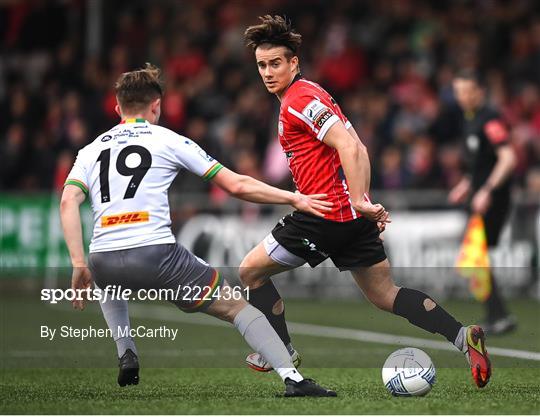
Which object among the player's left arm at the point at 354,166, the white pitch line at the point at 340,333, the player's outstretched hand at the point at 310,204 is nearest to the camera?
the player's outstretched hand at the point at 310,204

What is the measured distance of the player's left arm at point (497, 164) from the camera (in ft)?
37.9

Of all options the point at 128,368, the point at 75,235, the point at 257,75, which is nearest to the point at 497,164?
the point at 128,368

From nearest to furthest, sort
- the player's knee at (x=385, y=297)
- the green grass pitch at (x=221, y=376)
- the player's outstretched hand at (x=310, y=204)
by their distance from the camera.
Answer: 1. the green grass pitch at (x=221, y=376)
2. the player's outstretched hand at (x=310, y=204)
3. the player's knee at (x=385, y=297)

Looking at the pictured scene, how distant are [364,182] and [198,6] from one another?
1392cm

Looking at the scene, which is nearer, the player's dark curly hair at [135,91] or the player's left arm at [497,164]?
the player's dark curly hair at [135,91]

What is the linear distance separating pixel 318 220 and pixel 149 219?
1.10m

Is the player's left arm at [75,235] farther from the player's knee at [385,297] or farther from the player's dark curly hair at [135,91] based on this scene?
the player's knee at [385,297]

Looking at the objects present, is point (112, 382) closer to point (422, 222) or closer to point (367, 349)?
point (367, 349)

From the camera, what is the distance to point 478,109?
11992 millimetres

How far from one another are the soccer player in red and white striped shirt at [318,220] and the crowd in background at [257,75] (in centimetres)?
855

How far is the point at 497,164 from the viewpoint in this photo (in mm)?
11828

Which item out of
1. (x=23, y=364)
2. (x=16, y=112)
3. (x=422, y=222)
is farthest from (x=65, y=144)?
(x=23, y=364)

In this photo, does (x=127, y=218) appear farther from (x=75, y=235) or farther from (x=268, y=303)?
(x=268, y=303)

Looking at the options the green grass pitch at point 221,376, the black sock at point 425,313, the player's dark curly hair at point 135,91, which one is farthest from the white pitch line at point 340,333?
the player's dark curly hair at point 135,91
